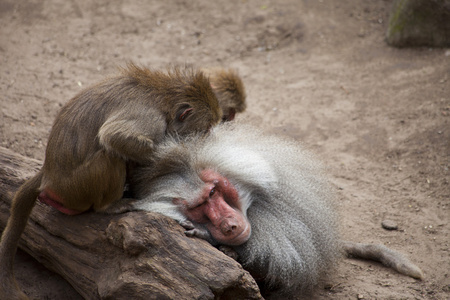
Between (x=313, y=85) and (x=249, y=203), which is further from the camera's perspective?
(x=313, y=85)

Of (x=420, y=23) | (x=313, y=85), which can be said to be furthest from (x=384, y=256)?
(x=420, y=23)

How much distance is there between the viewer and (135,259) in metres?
2.48

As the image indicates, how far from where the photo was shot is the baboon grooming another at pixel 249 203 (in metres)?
2.83

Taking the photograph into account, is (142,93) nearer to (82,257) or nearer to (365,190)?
(82,257)

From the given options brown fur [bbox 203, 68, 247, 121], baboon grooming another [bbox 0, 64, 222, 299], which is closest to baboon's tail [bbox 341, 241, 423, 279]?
baboon grooming another [bbox 0, 64, 222, 299]

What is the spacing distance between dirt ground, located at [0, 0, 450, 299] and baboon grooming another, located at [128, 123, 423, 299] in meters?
0.39

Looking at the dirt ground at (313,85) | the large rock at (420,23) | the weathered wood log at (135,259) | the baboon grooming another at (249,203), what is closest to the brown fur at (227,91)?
the dirt ground at (313,85)

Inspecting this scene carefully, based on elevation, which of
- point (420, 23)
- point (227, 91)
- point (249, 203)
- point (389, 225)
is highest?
point (420, 23)

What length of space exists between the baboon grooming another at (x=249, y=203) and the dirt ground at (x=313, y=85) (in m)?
0.39

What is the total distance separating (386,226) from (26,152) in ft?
10.5

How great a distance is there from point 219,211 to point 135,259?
1.99 ft

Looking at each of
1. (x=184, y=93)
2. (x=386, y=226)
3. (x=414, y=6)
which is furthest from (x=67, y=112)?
(x=414, y=6)

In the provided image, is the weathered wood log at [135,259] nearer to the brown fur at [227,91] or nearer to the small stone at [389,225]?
the small stone at [389,225]

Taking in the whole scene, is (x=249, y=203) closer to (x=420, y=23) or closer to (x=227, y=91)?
(x=227, y=91)
